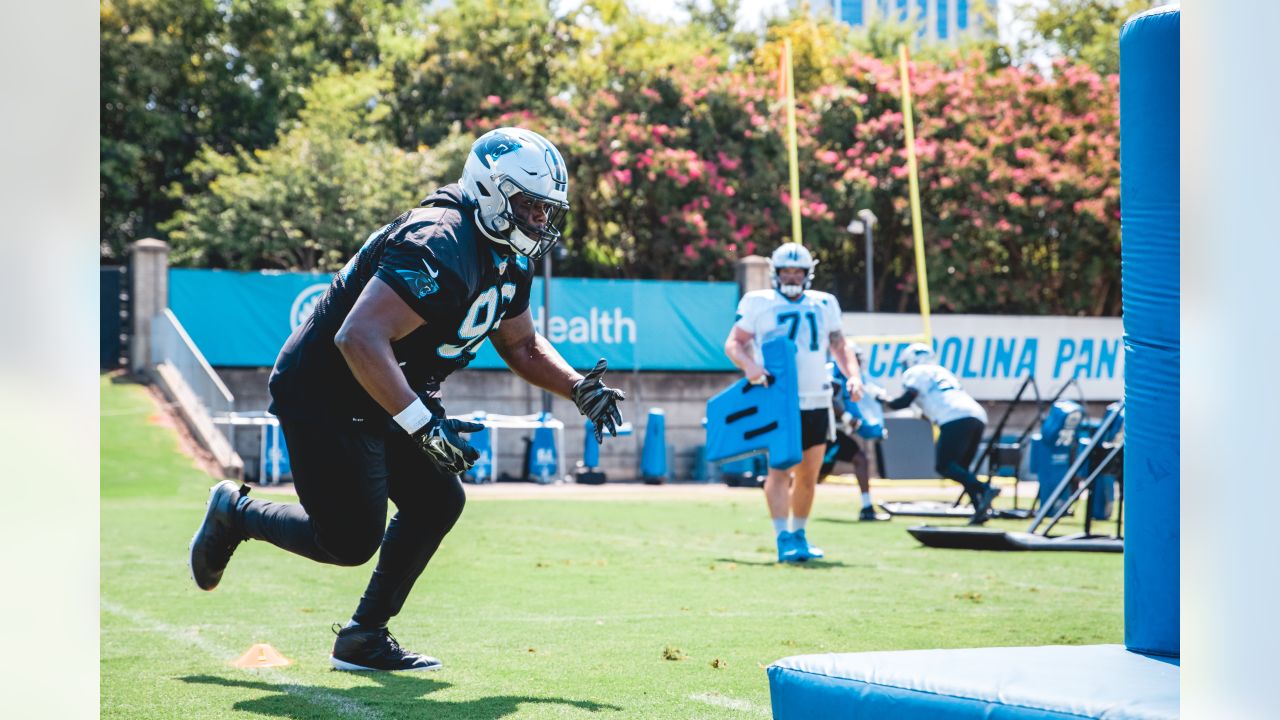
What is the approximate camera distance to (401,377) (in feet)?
14.8

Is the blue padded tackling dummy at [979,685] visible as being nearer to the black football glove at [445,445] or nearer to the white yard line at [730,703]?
the white yard line at [730,703]

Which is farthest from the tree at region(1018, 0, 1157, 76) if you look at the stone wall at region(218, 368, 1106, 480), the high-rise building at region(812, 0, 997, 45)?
the stone wall at region(218, 368, 1106, 480)

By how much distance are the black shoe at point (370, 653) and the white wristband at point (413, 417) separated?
1106 mm

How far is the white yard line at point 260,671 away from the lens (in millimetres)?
4480

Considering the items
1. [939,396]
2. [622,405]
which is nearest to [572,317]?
[622,405]

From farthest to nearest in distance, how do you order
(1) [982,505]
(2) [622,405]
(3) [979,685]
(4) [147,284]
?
(2) [622,405] → (4) [147,284] → (1) [982,505] → (3) [979,685]

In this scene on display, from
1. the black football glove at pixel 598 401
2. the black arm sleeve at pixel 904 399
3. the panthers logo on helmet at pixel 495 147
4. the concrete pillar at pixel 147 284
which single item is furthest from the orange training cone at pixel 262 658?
the concrete pillar at pixel 147 284

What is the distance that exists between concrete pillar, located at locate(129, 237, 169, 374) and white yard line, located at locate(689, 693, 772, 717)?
1820 cm

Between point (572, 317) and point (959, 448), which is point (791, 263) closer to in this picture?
point (959, 448)

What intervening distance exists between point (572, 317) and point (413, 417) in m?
18.7

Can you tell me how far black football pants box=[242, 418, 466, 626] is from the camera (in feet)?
16.0

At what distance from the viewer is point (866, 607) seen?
720 centimetres

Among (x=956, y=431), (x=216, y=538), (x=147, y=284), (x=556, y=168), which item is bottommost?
(x=956, y=431)
